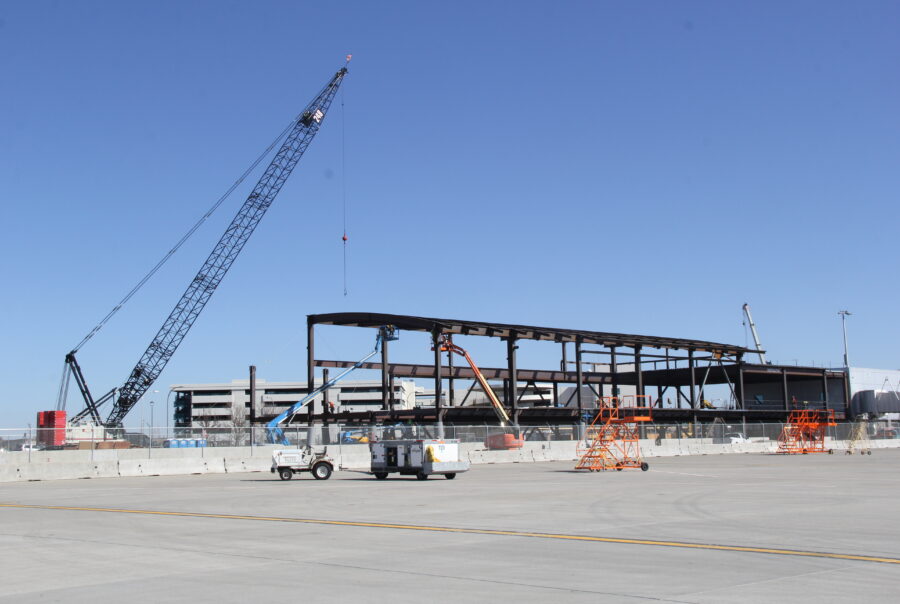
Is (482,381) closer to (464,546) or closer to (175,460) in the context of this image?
(175,460)

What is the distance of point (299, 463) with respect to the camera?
37.8 metres

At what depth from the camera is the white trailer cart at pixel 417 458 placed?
3653 cm

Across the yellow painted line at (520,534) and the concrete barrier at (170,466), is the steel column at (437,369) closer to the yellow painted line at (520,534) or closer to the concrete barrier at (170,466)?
the concrete barrier at (170,466)

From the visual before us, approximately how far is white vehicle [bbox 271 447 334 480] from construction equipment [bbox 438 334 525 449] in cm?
2016

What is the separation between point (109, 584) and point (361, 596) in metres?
3.47

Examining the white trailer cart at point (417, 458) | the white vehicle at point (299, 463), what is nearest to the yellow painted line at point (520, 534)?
the white vehicle at point (299, 463)

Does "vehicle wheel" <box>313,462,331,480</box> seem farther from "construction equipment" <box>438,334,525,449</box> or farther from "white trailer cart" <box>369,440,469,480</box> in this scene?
"construction equipment" <box>438,334,525,449</box>

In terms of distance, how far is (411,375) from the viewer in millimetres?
89250

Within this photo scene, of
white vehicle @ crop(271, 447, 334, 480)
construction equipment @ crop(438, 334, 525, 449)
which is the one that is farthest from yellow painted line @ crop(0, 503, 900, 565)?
construction equipment @ crop(438, 334, 525, 449)

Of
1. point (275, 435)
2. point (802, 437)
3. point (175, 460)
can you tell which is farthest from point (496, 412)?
point (175, 460)

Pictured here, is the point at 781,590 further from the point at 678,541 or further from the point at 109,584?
the point at 109,584

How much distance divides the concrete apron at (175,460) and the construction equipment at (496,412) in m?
0.81

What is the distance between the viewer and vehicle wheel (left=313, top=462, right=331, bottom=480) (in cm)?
3781

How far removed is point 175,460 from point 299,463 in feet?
35.1
